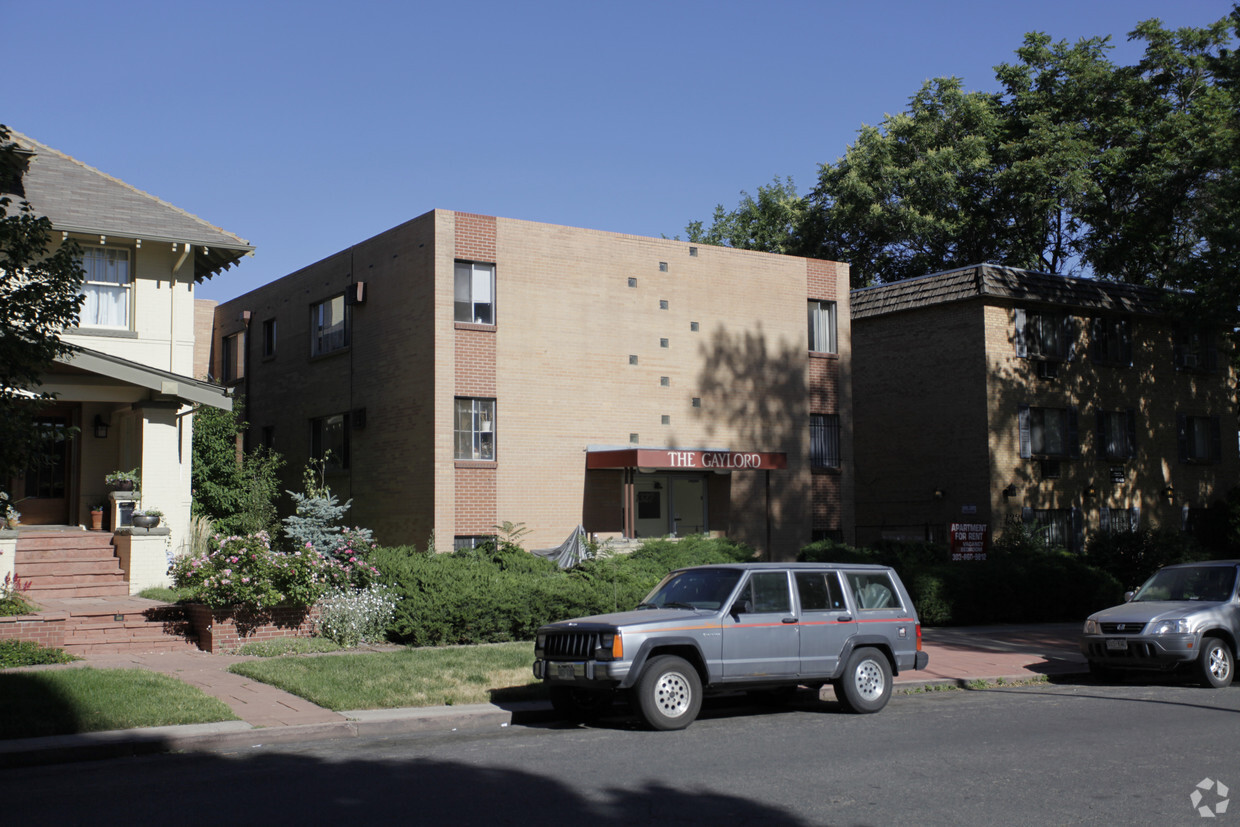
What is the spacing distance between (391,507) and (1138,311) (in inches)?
922

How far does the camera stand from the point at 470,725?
11.6m

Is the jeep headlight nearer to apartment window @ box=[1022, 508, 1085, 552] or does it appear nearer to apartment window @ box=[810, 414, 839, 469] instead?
apartment window @ box=[810, 414, 839, 469]

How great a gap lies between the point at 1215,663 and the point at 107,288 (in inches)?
760

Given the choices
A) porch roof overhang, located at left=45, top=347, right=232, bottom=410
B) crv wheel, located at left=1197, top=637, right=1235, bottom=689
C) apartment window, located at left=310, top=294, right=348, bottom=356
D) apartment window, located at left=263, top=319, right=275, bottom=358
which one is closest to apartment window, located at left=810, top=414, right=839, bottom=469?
apartment window, located at left=310, top=294, right=348, bottom=356

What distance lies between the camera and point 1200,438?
36.3 m

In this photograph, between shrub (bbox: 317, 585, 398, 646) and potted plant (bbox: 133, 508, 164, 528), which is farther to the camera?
potted plant (bbox: 133, 508, 164, 528)

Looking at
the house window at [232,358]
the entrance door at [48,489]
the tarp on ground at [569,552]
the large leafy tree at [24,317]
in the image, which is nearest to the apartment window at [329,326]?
the house window at [232,358]

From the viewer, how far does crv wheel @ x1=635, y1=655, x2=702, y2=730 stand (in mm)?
10930

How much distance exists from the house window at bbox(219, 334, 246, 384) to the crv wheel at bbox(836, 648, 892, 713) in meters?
24.0

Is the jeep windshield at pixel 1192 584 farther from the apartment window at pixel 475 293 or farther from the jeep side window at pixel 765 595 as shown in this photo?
the apartment window at pixel 475 293

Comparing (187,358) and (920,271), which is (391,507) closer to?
(187,358)

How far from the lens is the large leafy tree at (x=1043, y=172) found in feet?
122

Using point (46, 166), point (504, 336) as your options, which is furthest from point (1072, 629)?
point (46, 166)

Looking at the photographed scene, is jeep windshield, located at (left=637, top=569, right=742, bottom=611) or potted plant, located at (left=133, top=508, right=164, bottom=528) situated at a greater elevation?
potted plant, located at (left=133, top=508, right=164, bottom=528)
